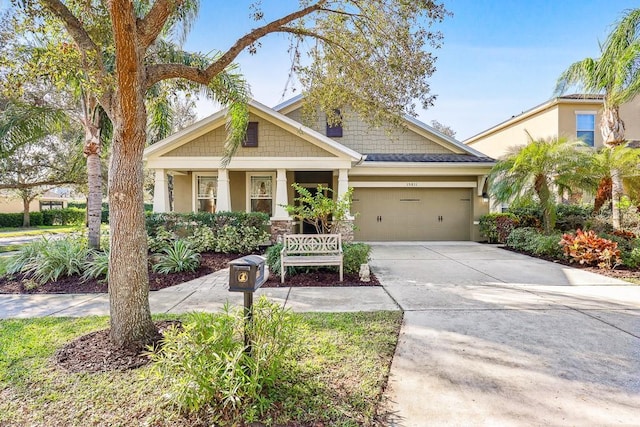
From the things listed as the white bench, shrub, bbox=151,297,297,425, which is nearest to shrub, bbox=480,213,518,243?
the white bench

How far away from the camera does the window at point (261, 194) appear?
42.7 feet

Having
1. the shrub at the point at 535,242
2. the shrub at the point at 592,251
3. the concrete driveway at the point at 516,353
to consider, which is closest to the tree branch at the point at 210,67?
the concrete driveway at the point at 516,353

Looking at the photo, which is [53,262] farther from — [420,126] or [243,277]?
[420,126]

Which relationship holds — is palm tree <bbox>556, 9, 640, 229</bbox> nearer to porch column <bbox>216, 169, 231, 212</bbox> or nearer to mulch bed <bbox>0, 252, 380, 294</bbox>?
mulch bed <bbox>0, 252, 380, 294</bbox>

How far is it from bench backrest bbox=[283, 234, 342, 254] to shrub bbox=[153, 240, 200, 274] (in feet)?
8.54

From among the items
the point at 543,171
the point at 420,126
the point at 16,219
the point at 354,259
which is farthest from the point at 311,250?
the point at 16,219

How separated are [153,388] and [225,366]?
89 cm

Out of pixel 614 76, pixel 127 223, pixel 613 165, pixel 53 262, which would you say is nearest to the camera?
pixel 127 223

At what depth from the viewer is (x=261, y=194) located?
42.9 ft

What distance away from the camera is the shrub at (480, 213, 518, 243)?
12.6m

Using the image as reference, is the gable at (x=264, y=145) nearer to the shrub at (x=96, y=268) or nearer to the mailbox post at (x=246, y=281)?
the shrub at (x=96, y=268)

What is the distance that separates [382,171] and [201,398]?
11.8 m

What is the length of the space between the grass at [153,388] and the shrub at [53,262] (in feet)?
11.3

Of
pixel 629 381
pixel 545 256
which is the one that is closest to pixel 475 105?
pixel 545 256
